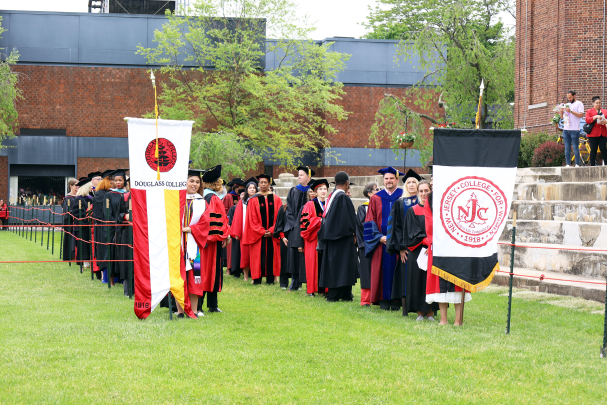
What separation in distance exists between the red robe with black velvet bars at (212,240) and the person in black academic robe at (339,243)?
229 centimetres

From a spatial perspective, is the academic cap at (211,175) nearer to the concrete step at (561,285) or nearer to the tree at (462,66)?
the concrete step at (561,285)

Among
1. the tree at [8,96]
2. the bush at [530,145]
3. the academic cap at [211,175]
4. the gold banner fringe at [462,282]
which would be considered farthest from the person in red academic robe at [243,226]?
the tree at [8,96]

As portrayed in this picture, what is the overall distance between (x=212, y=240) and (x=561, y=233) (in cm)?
723

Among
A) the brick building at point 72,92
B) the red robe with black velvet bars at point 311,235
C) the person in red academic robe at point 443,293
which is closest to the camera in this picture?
the person in red academic robe at point 443,293

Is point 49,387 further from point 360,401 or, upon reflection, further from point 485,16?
point 485,16

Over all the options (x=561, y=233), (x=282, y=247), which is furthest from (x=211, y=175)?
(x=561, y=233)

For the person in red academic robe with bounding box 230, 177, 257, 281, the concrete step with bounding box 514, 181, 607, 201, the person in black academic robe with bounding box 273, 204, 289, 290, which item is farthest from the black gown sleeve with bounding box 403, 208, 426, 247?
the concrete step with bounding box 514, 181, 607, 201

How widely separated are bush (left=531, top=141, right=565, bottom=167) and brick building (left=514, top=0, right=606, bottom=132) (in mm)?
2587

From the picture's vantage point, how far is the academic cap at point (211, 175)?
30.7 feet

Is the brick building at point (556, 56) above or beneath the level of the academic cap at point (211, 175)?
above

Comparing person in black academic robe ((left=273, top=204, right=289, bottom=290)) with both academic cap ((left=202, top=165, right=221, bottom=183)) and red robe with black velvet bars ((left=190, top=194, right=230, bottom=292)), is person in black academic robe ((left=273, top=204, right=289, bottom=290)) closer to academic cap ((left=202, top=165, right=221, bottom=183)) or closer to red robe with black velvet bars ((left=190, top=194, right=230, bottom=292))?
academic cap ((left=202, top=165, right=221, bottom=183))

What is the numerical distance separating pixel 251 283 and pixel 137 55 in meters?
24.9

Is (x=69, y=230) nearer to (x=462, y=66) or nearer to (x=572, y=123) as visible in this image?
(x=572, y=123)

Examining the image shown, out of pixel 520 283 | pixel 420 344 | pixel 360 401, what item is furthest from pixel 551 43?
pixel 360 401
